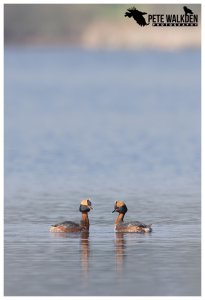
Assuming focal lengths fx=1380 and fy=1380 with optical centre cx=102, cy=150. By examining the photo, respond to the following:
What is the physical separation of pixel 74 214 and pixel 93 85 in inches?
1768

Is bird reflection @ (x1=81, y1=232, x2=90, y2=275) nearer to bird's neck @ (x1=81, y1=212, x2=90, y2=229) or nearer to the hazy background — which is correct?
the hazy background

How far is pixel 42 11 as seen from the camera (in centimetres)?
9900

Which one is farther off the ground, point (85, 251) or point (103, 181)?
point (103, 181)

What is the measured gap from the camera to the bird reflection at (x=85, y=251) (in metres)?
15.2

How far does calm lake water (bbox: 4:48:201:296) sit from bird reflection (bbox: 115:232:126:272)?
14 mm

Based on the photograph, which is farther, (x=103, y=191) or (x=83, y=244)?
(x=103, y=191)

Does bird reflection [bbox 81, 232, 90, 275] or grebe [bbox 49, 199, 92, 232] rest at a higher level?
grebe [bbox 49, 199, 92, 232]

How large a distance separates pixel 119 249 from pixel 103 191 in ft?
18.0

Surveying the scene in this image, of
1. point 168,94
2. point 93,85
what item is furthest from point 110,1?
point 93,85

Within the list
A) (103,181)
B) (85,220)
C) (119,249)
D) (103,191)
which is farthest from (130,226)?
(103,181)

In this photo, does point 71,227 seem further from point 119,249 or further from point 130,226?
point 119,249

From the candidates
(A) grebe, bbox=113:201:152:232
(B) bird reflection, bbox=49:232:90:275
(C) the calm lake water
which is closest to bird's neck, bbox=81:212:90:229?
(C) the calm lake water

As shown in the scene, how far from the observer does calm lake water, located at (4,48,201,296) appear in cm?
1462

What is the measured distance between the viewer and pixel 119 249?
16.3 meters
